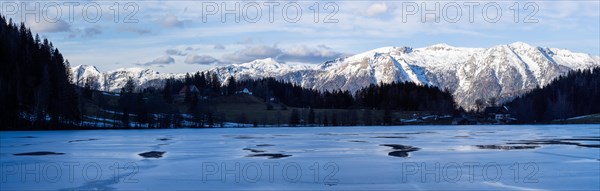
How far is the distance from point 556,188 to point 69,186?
16.8 meters

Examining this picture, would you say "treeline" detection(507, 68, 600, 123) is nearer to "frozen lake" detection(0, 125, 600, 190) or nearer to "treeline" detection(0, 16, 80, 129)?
"treeline" detection(0, 16, 80, 129)

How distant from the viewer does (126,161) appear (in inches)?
1289

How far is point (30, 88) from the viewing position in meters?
119

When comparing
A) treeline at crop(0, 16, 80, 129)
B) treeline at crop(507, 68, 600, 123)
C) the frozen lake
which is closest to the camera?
the frozen lake

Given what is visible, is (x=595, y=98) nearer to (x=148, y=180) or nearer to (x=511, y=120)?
(x=511, y=120)

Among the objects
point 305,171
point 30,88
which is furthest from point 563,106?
point 305,171

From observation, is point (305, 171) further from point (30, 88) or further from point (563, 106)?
point (563, 106)

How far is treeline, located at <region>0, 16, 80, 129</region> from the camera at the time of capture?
4151 inches

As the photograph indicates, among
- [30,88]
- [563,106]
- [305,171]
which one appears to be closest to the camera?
[305,171]

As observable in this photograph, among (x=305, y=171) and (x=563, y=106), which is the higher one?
(x=563, y=106)

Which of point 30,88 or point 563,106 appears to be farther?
point 563,106

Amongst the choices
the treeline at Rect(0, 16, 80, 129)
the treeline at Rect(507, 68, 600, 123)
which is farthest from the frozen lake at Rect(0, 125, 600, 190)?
the treeline at Rect(507, 68, 600, 123)

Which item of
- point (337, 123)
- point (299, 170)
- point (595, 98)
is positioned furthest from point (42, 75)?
point (595, 98)

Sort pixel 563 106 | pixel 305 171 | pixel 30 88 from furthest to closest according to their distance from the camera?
pixel 563 106
pixel 30 88
pixel 305 171
